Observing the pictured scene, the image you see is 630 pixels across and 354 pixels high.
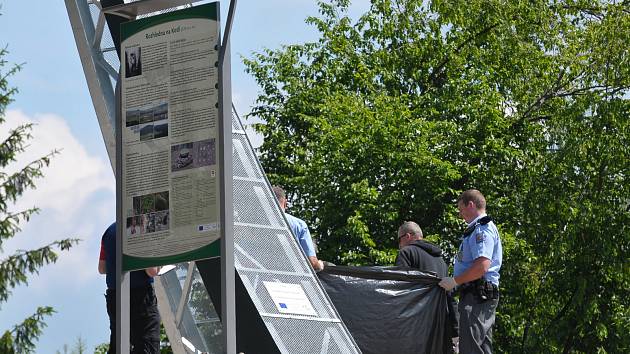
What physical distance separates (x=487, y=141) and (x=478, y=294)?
18.4 metres

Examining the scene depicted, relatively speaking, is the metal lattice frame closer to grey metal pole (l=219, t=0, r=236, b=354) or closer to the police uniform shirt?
the police uniform shirt

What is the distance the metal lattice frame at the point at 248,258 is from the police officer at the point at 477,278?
4.36 feet

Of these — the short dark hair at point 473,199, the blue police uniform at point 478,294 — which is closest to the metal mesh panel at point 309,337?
the blue police uniform at point 478,294

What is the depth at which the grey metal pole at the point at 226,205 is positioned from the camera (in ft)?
22.4

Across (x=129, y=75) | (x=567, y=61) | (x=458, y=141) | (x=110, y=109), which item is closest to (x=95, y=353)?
(x=458, y=141)

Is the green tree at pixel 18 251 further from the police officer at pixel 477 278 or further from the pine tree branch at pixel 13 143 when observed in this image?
the police officer at pixel 477 278

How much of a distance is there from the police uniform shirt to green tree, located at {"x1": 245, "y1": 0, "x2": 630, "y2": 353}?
1310cm

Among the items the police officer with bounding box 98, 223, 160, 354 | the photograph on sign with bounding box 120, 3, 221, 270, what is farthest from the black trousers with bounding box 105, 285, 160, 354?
the photograph on sign with bounding box 120, 3, 221, 270

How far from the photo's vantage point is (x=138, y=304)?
9102mm

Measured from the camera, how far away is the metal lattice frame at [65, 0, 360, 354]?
9.18 metres

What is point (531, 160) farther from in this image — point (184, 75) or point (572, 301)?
point (184, 75)

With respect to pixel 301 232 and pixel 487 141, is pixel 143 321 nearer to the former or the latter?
pixel 301 232

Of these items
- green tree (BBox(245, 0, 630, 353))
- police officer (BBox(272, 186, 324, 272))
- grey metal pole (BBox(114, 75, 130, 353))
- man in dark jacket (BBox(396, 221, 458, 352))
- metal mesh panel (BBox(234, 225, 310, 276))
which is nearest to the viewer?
grey metal pole (BBox(114, 75, 130, 353))

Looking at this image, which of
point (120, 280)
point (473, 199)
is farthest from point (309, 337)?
point (120, 280)
